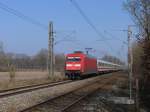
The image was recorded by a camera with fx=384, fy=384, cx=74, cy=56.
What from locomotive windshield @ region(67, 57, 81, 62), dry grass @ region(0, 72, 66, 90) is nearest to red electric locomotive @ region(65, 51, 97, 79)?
locomotive windshield @ region(67, 57, 81, 62)

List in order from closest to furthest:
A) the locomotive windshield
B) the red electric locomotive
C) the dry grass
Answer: the dry grass
the red electric locomotive
the locomotive windshield

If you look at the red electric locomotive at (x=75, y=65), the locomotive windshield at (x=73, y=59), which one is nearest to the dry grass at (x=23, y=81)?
the red electric locomotive at (x=75, y=65)

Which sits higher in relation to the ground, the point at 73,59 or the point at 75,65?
the point at 73,59

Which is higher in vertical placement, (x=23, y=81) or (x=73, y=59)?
(x=73, y=59)

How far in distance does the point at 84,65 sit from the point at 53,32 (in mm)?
6078

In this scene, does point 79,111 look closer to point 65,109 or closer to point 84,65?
point 65,109

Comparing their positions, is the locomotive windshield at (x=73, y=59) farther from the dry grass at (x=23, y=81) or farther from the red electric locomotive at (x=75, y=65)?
the dry grass at (x=23, y=81)

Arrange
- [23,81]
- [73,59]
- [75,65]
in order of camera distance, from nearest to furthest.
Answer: [23,81], [75,65], [73,59]

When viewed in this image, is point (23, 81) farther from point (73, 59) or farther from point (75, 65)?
point (73, 59)

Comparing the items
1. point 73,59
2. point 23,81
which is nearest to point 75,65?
point 73,59

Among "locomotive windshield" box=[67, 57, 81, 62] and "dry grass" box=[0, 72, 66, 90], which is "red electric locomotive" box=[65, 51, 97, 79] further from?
"dry grass" box=[0, 72, 66, 90]

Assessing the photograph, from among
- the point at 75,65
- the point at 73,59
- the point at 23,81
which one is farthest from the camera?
the point at 73,59

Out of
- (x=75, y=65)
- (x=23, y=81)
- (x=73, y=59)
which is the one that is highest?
(x=73, y=59)

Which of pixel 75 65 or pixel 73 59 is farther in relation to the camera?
pixel 73 59
